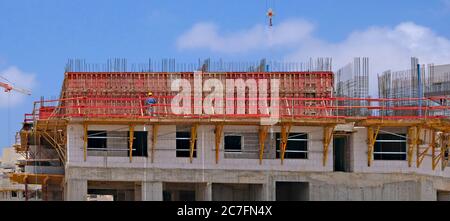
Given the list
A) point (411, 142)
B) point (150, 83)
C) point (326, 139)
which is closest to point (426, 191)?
point (411, 142)

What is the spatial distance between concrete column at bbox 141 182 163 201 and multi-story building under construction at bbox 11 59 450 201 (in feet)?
0.18

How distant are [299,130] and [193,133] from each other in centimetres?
619

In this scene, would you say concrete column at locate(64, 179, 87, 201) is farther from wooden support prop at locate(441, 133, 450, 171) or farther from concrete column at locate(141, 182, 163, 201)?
wooden support prop at locate(441, 133, 450, 171)

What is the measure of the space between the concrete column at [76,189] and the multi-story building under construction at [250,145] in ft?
0.19

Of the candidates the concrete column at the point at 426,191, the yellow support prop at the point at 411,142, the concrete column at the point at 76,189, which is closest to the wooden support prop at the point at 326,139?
the yellow support prop at the point at 411,142

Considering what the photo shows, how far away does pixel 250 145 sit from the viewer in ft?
177

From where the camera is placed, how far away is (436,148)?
55.8 metres

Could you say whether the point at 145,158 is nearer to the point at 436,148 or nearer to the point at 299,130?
the point at 299,130

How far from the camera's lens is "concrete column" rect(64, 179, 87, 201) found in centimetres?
5200

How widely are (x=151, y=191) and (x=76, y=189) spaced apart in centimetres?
418

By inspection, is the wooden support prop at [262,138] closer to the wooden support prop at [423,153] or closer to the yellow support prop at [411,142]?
the yellow support prop at [411,142]

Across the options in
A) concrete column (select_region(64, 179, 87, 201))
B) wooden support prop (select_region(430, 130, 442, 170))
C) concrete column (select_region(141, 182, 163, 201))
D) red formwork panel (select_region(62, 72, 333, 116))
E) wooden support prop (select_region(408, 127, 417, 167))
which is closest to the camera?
concrete column (select_region(64, 179, 87, 201))

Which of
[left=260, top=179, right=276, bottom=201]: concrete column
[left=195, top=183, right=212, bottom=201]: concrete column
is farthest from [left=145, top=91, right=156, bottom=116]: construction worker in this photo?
[left=260, top=179, right=276, bottom=201]: concrete column
